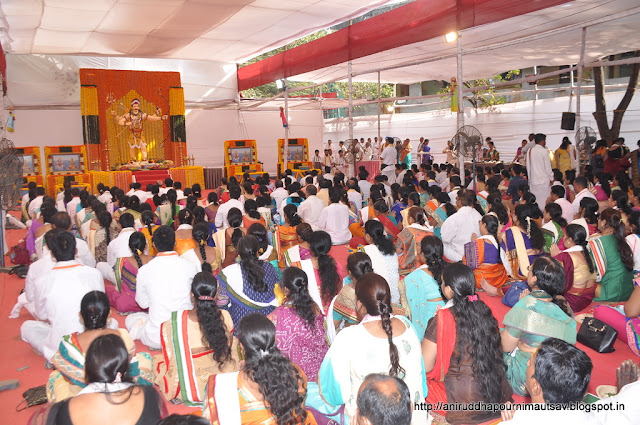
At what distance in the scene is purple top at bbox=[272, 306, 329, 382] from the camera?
2953 millimetres

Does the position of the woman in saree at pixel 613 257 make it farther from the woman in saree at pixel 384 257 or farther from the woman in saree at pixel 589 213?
the woman in saree at pixel 384 257

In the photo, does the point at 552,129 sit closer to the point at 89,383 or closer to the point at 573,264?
the point at 573,264

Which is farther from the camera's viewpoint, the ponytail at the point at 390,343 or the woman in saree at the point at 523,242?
the woman in saree at the point at 523,242

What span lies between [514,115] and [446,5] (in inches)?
310

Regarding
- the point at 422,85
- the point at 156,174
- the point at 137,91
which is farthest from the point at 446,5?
the point at 422,85

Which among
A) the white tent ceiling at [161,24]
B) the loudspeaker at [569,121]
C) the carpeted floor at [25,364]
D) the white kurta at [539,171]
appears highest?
the white tent ceiling at [161,24]

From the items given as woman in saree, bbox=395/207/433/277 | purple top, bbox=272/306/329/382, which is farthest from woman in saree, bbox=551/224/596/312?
purple top, bbox=272/306/329/382

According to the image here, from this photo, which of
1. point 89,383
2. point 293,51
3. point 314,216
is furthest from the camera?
Answer: point 293,51

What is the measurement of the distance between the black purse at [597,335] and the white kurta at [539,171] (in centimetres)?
471

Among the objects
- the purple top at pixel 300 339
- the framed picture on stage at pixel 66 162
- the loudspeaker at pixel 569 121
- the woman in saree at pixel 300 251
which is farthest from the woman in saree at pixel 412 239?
the framed picture on stage at pixel 66 162

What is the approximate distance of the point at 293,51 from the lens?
44.5 feet

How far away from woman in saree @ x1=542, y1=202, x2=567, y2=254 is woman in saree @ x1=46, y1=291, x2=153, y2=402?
4.08m

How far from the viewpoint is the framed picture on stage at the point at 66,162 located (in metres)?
13.8

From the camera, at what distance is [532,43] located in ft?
33.7
